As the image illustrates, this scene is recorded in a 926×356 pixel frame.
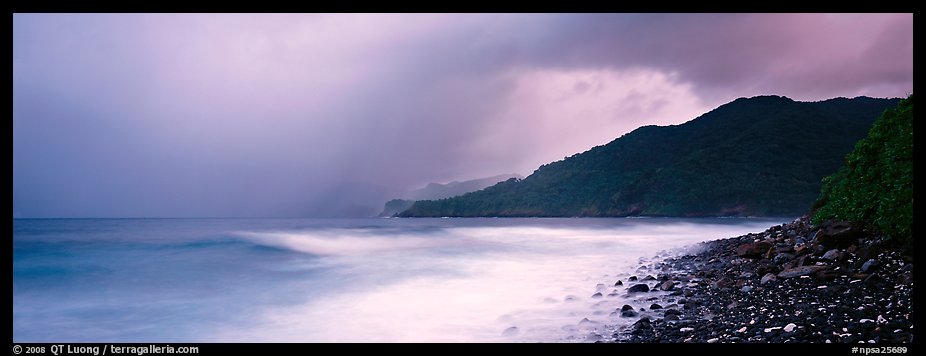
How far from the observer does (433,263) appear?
1559 cm

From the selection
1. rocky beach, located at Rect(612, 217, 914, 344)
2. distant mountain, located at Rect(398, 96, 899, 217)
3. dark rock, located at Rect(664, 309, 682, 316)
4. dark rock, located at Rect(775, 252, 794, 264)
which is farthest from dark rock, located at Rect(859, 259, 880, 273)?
distant mountain, located at Rect(398, 96, 899, 217)

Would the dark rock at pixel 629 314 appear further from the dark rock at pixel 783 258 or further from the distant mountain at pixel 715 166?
the distant mountain at pixel 715 166

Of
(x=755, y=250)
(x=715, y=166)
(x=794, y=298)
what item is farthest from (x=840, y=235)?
(x=715, y=166)

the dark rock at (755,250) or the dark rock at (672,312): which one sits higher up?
the dark rock at (755,250)

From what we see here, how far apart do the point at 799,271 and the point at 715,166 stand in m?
80.3

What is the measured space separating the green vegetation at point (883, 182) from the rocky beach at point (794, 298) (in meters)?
0.43

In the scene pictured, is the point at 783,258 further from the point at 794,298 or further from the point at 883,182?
the point at 794,298

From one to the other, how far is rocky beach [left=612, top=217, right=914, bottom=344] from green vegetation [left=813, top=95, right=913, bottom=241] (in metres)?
0.43

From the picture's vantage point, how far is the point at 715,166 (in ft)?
255

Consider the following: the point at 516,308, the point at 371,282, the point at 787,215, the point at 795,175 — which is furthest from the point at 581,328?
the point at 795,175

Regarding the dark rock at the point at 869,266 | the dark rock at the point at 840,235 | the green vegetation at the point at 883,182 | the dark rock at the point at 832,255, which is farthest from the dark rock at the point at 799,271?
the dark rock at the point at 840,235

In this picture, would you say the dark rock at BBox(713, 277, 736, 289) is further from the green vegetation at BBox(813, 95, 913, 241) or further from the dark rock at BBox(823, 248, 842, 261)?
the green vegetation at BBox(813, 95, 913, 241)

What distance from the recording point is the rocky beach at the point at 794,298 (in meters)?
4.76
